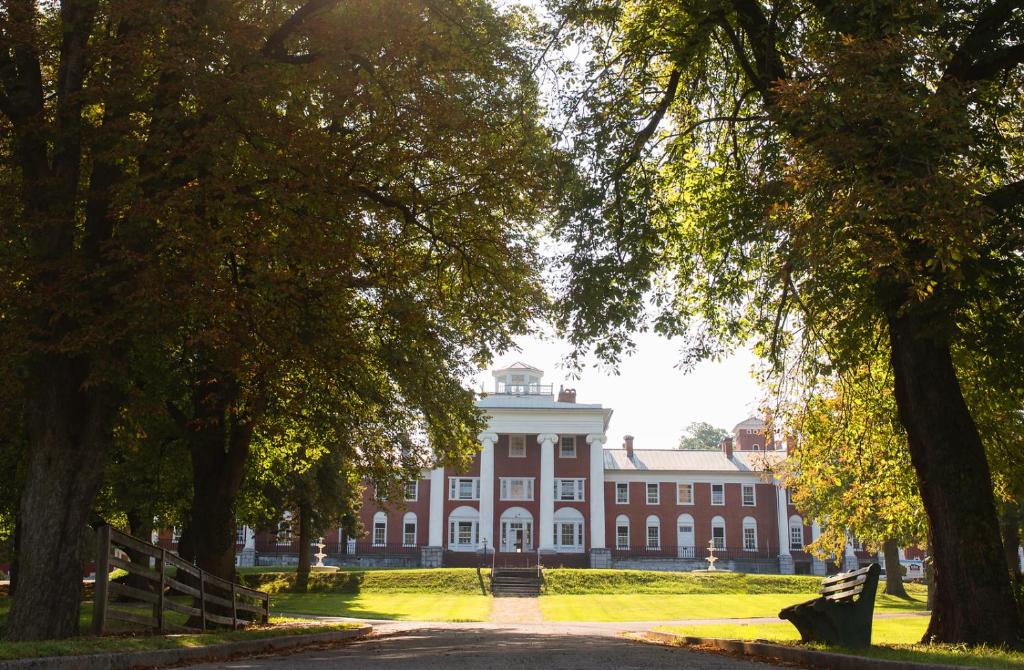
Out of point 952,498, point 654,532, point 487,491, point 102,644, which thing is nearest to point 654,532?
point 654,532

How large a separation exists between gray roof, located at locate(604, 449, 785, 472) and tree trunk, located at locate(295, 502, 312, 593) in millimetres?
29744

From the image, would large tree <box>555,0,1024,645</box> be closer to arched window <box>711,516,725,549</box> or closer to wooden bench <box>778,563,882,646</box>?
wooden bench <box>778,563,882,646</box>

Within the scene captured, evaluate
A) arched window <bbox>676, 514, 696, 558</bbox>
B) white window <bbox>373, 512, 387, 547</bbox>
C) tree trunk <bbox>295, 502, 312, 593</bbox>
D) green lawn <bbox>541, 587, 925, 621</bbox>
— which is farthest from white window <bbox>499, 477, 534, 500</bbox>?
tree trunk <bbox>295, 502, 312, 593</bbox>

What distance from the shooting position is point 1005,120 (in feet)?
42.0

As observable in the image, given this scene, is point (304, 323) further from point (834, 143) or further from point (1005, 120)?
point (1005, 120)

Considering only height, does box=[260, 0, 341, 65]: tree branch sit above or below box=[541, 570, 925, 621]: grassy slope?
above

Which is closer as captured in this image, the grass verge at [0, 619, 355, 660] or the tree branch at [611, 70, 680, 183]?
the grass verge at [0, 619, 355, 660]

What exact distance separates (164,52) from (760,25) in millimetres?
8279

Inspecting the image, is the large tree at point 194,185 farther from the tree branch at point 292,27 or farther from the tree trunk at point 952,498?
the tree trunk at point 952,498

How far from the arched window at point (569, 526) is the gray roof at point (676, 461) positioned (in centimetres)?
568

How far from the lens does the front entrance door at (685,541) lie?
218ft

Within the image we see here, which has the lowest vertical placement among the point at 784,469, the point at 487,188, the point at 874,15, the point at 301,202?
the point at 784,469

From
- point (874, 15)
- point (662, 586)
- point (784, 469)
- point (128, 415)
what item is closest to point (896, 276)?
point (874, 15)

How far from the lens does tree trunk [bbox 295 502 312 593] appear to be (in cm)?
3838
